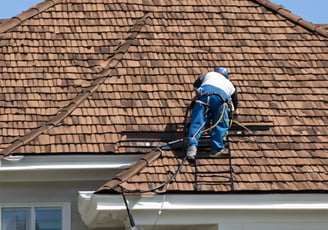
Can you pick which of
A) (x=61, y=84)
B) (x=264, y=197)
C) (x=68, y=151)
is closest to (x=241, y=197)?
(x=264, y=197)

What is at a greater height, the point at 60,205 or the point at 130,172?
the point at 60,205

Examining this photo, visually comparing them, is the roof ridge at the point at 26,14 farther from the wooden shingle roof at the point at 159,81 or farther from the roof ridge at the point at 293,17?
the roof ridge at the point at 293,17

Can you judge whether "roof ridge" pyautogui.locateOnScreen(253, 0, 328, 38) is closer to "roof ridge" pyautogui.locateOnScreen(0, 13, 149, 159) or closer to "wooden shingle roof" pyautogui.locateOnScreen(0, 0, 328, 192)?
"wooden shingle roof" pyautogui.locateOnScreen(0, 0, 328, 192)

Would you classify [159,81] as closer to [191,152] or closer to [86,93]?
[86,93]

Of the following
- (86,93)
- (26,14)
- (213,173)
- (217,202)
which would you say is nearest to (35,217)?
(86,93)

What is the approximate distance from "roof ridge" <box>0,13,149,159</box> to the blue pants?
6.40 feet

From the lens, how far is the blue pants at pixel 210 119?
692 inches

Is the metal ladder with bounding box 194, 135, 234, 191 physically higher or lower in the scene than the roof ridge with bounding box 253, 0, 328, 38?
lower

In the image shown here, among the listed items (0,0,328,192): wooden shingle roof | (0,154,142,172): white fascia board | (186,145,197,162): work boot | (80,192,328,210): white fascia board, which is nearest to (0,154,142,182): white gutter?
(0,154,142,172): white fascia board

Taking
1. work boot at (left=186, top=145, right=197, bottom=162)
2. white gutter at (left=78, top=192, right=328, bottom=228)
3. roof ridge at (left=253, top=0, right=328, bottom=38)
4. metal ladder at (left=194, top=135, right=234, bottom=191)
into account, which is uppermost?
roof ridge at (left=253, top=0, right=328, bottom=38)

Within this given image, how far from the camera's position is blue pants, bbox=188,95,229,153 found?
692 inches

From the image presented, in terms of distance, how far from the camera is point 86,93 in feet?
63.1

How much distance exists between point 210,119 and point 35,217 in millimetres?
2845

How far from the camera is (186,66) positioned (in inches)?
785
